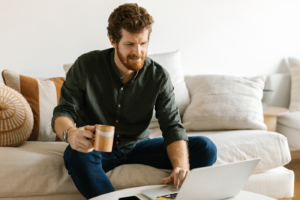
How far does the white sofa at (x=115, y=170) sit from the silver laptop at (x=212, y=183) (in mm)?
399

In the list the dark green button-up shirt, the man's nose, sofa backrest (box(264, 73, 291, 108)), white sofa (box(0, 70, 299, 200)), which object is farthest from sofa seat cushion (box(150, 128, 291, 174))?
sofa backrest (box(264, 73, 291, 108))

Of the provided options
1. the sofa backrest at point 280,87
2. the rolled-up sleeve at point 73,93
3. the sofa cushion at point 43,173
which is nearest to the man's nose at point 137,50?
the rolled-up sleeve at point 73,93

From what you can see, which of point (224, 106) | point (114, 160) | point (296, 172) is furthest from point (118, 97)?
point (296, 172)

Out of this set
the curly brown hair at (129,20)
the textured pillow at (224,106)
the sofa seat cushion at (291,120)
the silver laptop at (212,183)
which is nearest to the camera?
the silver laptop at (212,183)

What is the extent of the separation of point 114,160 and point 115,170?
0.05 m

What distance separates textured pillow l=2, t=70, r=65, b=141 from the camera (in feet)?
5.45

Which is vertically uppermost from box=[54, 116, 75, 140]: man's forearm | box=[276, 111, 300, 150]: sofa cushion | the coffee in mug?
the coffee in mug

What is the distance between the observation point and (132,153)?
142 cm

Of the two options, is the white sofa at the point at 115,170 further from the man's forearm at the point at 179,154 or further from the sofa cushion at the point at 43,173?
the man's forearm at the point at 179,154

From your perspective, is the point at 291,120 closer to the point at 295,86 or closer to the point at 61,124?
the point at 295,86

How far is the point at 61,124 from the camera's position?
1204mm

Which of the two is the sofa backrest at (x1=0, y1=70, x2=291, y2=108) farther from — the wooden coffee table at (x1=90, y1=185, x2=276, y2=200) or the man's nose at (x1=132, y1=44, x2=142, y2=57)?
the wooden coffee table at (x1=90, y1=185, x2=276, y2=200)

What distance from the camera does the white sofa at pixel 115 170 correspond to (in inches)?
50.5

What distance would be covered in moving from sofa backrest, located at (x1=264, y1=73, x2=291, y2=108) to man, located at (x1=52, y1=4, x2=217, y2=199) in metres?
1.59
